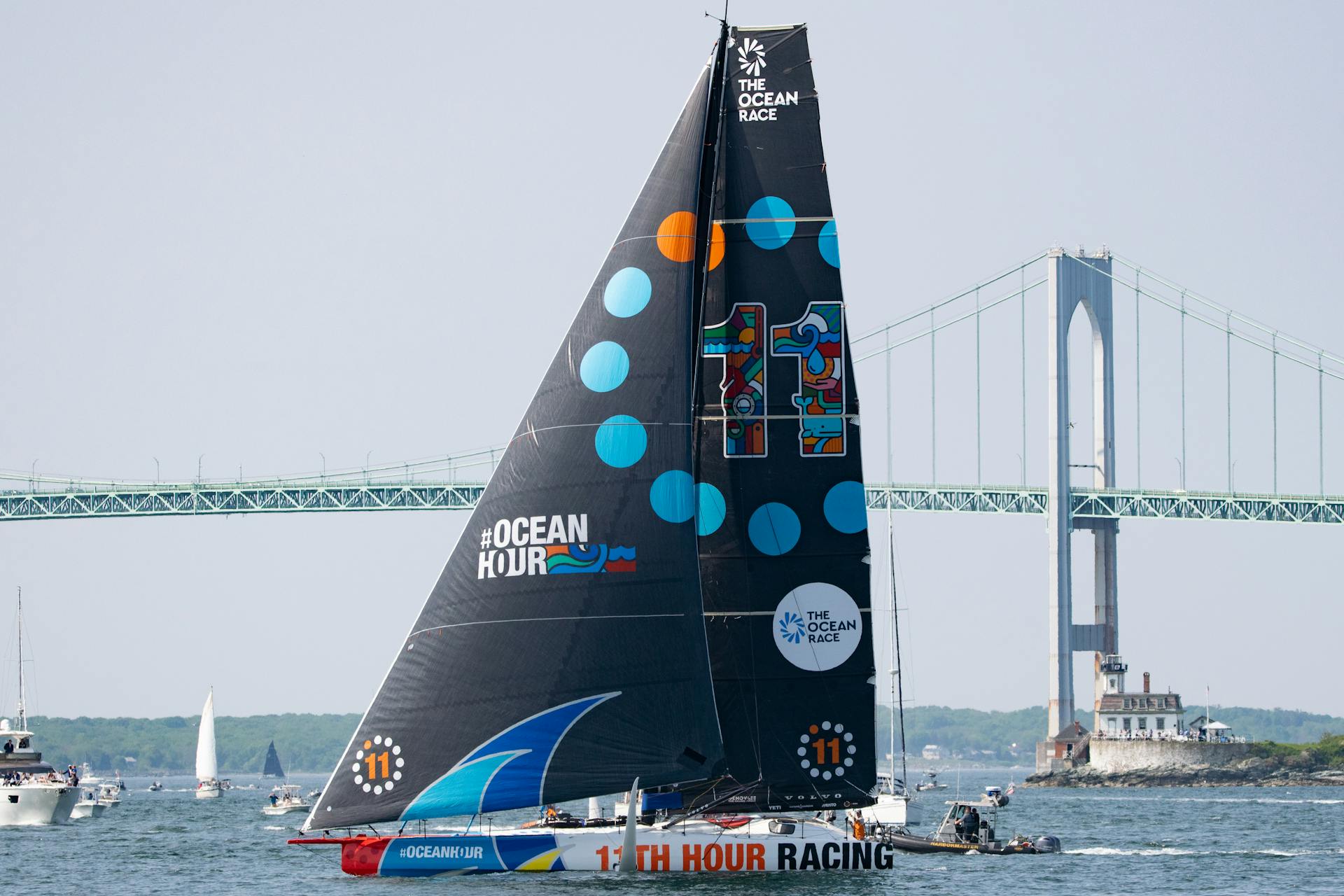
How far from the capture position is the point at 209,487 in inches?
2202

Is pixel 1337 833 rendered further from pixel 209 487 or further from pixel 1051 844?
pixel 209 487

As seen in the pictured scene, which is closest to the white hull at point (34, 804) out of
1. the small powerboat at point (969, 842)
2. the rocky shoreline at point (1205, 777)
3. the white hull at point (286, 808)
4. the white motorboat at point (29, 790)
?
the white motorboat at point (29, 790)

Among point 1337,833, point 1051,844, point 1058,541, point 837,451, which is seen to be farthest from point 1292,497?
point 837,451

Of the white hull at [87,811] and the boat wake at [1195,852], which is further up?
the boat wake at [1195,852]

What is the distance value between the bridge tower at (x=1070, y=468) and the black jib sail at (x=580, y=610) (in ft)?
114

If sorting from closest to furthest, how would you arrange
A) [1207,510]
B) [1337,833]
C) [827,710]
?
[827,710]
[1337,833]
[1207,510]

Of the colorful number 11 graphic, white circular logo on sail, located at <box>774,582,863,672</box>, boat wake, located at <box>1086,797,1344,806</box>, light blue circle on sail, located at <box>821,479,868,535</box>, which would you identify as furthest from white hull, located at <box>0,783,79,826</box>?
light blue circle on sail, located at <box>821,479,868,535</box>

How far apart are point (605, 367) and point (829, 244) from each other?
172cm

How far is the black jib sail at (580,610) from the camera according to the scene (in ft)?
40.7

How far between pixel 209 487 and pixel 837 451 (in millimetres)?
44634

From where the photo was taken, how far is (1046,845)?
20.2 m

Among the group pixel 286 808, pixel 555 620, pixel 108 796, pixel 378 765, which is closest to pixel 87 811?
pixel 286 808

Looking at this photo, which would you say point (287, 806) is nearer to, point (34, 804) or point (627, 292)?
point (34, 804)

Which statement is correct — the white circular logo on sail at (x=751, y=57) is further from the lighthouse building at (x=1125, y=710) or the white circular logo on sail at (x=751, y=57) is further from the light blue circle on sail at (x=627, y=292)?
the lighthouse building at (x=1125, y=710)
